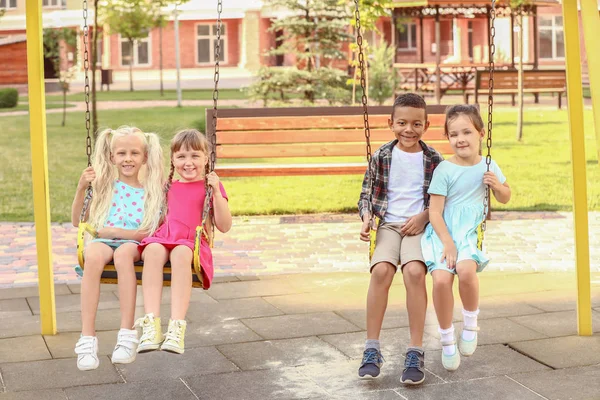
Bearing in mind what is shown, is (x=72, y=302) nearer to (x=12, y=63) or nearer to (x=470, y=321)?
(x=470, y=321)

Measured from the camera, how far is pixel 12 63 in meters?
33.8

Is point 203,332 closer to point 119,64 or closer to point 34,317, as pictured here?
point 34,317

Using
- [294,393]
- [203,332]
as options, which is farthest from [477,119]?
[203,332]

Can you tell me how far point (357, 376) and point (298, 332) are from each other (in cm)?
88

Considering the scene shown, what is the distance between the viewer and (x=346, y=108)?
9969mm

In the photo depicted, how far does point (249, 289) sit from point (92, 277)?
2.09 meters

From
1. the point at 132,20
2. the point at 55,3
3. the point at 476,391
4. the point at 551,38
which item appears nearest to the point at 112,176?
the point at 476,391

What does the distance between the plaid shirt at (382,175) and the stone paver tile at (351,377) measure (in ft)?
2.29

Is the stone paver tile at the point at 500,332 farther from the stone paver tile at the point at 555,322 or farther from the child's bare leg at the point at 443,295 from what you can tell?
the child's bare leg at the point at 443,295

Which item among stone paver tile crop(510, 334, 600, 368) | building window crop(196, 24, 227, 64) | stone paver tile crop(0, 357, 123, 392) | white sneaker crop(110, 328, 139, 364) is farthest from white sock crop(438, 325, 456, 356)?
building window crop(196, 24, 227, 64)

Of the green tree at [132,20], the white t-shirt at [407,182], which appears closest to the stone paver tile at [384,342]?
the white t-shirt at [407,182]

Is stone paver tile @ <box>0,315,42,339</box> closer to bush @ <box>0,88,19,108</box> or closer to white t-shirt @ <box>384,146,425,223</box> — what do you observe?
white t-shirt @ <box>384,146,425,223</box>

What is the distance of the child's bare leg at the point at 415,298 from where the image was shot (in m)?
4.64

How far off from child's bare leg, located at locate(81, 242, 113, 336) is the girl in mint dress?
144cm
